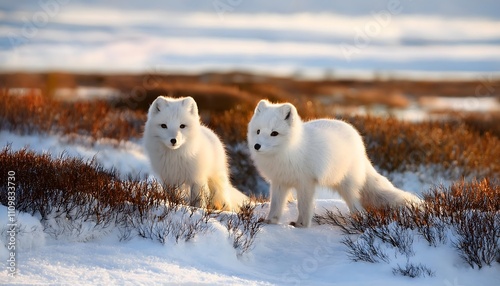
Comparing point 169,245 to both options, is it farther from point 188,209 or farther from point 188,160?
point 188,160

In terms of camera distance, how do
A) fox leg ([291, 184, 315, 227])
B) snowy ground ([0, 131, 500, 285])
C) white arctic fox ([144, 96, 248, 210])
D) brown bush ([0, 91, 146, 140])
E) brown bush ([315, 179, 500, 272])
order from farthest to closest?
brown bush ([0, 91, 146, 140]) → white arctic fox ([144, 96, 248, 210]) → fox leg ([291, 184, 315, 227]) → brown bush ([315, 179, 500, 272]) → snowy ground ([0, 131, 500, 285])

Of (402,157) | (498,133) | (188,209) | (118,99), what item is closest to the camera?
(188,209)

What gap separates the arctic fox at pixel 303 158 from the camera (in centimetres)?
773

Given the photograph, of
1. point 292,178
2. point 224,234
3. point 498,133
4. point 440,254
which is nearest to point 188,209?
point 224,234

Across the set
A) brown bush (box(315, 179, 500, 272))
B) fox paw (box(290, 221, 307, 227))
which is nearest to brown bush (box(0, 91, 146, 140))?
fox paw (box(290, 221, 307, 227))

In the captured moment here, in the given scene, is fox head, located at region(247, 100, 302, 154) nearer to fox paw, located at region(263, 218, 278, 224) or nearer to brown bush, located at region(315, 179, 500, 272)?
fox paw, located at region(263, 218, 278, 224)

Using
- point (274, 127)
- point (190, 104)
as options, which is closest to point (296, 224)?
point (274, 127)

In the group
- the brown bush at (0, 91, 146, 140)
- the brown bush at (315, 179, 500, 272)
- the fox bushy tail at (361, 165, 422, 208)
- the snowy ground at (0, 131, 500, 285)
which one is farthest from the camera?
the brown bush at (0, 91, 146, 140)

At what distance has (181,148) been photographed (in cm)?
819

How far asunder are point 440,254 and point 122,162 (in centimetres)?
827

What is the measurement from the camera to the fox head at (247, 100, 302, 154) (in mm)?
7646

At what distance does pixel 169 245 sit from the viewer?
22.5 feet

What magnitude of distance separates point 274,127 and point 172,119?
4.16 ft

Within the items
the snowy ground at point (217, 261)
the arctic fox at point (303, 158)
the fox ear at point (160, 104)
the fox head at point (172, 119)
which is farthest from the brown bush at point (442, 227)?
the fox ear at point (160, 104)
